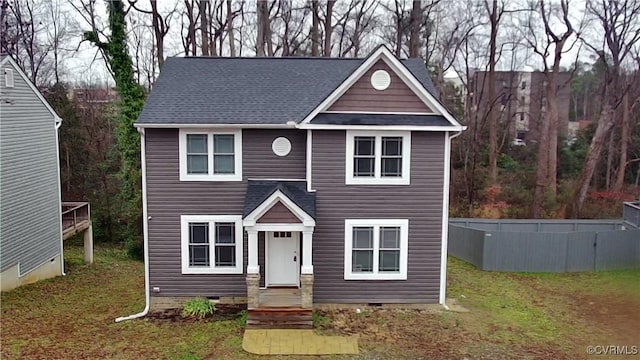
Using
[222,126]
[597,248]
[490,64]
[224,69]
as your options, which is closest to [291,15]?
[490,64]

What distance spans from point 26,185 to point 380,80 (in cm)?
1208

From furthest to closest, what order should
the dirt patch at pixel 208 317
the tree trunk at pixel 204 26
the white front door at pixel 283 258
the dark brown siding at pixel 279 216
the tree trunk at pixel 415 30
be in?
1. the tree trunk at pixel 415 30
2. the tree trunk at pixel 204 26
3. the white front door at pixel 283 258
4. the dirt patch at pixel 208 317
5. the dark brown siding at pixel 279 216

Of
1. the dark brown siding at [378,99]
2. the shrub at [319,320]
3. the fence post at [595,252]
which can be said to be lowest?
the shrub at [319,320]

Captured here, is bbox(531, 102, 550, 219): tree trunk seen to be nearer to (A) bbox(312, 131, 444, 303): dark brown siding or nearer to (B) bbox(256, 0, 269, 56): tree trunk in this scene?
(A) bbox(312, 131, 444, 303): dark brown siding

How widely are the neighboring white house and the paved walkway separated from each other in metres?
8.73

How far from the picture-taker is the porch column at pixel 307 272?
12453mm

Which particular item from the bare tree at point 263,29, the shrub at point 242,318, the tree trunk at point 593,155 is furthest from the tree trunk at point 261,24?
the tree trunk at point 593,155

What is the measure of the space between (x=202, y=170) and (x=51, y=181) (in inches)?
333

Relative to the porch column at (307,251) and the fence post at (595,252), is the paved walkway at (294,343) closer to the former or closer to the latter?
the porch column at (307,251)

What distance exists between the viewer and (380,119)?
13.0 metres

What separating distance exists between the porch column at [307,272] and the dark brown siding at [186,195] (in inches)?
70.5

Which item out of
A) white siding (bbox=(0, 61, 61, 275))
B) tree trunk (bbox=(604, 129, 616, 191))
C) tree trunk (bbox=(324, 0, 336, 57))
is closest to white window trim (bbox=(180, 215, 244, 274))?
white siding (bbox=(0, 61, 61, 275))

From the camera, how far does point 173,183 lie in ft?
43.5

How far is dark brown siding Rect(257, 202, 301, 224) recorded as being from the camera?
1251 cm
